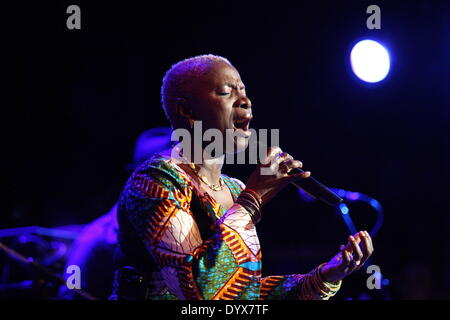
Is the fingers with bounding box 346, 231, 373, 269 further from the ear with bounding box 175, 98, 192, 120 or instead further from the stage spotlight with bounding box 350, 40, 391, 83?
the stage spotlight with bounding box 350, 40, 391, 83

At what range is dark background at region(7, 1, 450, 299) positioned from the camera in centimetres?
416

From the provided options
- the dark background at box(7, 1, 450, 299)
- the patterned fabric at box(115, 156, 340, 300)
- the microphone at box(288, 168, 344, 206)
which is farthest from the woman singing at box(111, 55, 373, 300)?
the dark background at box(7, 1, 450, 299)

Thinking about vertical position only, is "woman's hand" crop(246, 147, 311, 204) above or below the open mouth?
below

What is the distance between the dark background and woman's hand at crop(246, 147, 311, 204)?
230 cm

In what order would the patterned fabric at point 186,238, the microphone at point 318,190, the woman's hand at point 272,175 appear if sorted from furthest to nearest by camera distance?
the microphone at point 318,190 → the woman's hand at point 272,175 → the patterned fabric at point 186,238

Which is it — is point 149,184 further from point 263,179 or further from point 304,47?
point 304,47

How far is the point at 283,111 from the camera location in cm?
493

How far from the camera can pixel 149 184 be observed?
1.81m

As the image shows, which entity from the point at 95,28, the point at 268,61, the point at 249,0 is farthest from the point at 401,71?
the point at 95,28

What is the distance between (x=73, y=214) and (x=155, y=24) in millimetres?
1869

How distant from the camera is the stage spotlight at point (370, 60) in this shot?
3957 mm

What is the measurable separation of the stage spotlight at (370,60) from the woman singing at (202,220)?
7.32 ft

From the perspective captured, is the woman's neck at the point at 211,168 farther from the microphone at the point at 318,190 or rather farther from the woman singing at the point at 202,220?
the microphone at the point at 318,190

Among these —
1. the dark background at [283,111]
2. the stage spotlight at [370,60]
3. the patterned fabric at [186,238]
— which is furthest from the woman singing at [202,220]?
the stage spotlight at [370,60]
